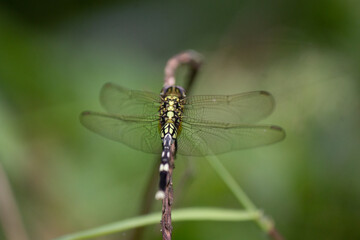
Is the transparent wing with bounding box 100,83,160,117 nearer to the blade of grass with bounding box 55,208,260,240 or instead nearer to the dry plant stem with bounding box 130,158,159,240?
the dry plant stem with bounding box 130,158,159,240

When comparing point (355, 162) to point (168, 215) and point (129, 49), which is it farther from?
point (129, 49)

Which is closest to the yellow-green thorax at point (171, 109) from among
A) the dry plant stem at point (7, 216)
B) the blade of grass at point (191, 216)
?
the blade of grass at point (191, 216)

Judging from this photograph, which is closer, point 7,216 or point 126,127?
point 126,127

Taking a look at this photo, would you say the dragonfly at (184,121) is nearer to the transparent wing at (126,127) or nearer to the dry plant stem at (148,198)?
the transparent wing at (126,127)

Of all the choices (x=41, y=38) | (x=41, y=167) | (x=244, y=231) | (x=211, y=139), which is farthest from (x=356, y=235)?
(x=41, y=38)

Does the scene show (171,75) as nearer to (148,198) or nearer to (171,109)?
(171,109)

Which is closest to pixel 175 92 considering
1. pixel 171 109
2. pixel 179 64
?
pixel 171 109

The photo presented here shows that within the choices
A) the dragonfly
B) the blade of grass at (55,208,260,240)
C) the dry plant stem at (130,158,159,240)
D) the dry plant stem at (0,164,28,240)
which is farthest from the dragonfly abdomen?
the dry plant stem at (0,164,28,240)
